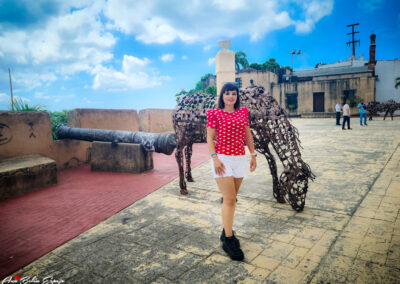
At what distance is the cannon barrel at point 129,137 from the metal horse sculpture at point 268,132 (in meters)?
1.26

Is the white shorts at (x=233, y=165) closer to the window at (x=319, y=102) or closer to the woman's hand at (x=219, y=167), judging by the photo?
the woman's hand at (x=219, y=167)

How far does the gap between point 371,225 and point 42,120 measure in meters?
7.47

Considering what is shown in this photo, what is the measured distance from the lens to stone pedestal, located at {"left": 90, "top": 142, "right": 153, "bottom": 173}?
21.4 ft

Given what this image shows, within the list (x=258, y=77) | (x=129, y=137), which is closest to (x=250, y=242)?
(x=129, y=137)

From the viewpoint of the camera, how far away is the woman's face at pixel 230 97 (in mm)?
2719

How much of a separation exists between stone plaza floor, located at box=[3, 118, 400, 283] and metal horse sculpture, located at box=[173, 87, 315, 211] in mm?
335

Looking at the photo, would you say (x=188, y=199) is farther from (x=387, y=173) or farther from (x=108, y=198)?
(x=387, y=173)

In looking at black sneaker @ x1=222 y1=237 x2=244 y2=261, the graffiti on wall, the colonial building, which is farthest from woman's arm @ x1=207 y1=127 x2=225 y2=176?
the colonial building

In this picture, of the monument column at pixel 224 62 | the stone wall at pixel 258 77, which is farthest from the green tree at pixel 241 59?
the monument column at pixel 224 62

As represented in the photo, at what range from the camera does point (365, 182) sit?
15.5 ft

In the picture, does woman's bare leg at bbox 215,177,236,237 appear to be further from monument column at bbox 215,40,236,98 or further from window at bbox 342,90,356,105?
window at bbox 342,90,356,105

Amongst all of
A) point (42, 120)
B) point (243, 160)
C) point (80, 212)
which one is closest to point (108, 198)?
point (80, 212)

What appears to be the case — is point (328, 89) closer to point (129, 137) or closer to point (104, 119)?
point (104, 119)

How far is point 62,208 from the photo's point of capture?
167 inches
